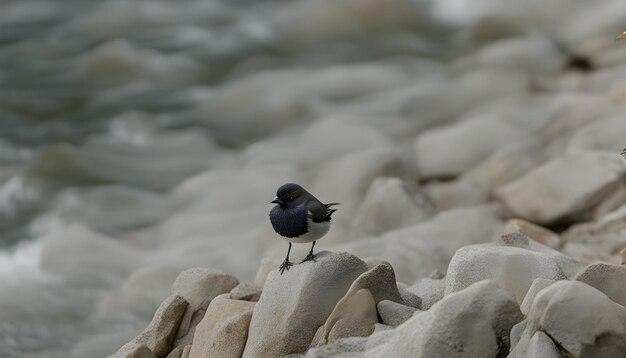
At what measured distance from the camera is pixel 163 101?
542 inches

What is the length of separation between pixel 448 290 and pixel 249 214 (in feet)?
17.1

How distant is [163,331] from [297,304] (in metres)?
1.08

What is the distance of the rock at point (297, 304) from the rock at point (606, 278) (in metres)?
1.13

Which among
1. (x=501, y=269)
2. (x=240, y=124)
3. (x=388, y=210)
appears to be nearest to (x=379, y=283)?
(x=501, y=269)

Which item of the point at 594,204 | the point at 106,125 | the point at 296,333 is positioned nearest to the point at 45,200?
the point at 106,125

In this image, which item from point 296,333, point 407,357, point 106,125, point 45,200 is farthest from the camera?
point 106,125

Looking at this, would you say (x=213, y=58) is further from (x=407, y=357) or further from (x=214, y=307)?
(x=407, y=357)

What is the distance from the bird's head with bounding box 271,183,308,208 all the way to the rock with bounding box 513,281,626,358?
141 centimetres

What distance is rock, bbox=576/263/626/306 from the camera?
16.0 ft

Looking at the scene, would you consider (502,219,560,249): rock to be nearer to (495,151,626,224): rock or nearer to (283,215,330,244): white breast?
(495,151,626,224): rock

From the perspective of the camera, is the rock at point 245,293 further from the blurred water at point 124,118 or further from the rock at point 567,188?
the rock at point 567,188

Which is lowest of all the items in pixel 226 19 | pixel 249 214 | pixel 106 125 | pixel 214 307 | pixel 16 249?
pixel 214 307

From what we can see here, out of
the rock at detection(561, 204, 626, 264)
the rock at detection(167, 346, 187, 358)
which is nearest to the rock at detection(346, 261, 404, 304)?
the rock at detection(167, 346, 187, 358)

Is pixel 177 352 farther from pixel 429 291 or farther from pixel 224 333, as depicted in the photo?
pixel 429 291
